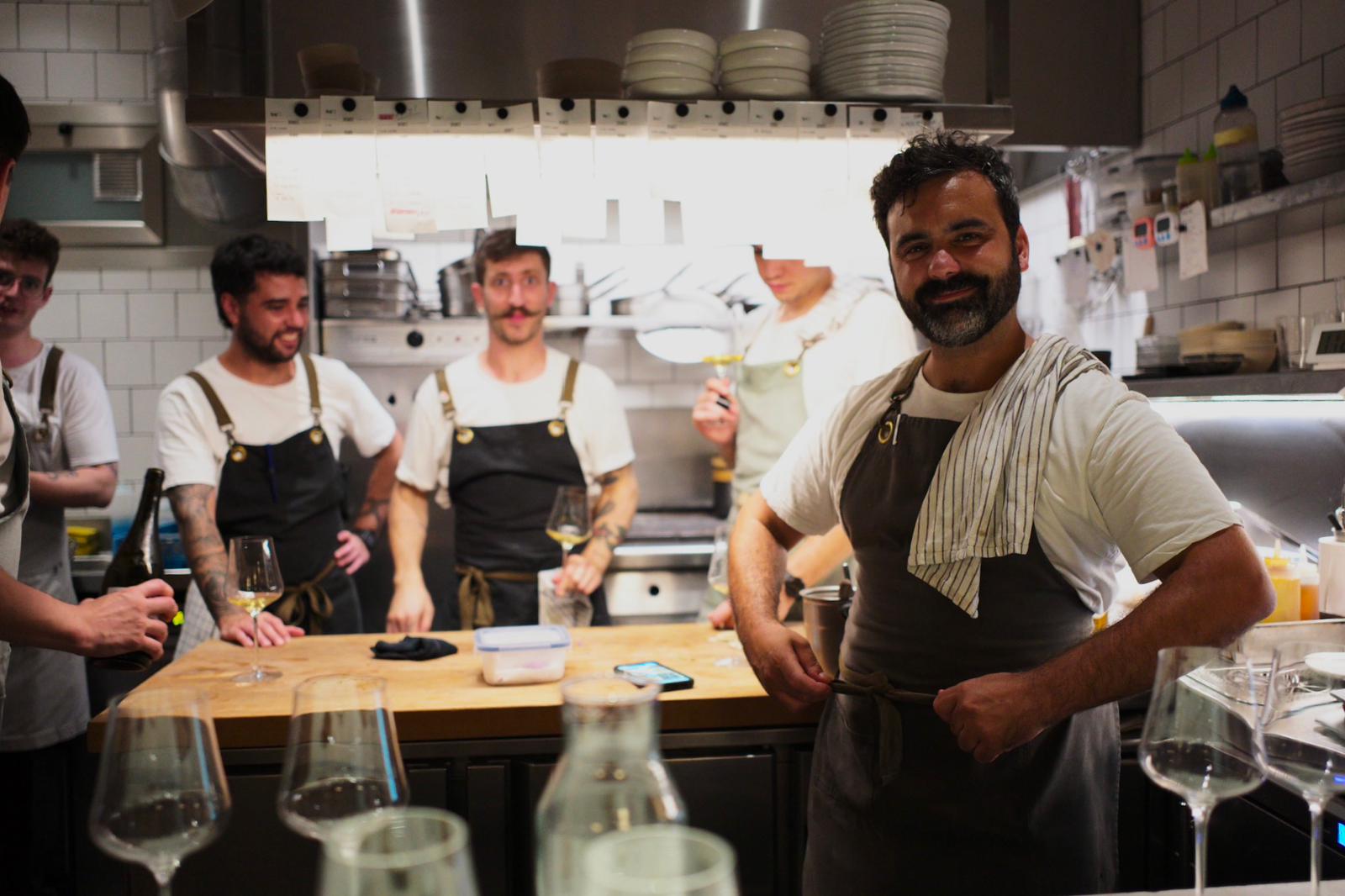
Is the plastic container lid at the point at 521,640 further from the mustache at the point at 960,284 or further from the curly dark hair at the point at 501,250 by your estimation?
the curly dark hair at the point at 501,250

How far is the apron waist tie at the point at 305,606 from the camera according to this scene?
3.36 metres

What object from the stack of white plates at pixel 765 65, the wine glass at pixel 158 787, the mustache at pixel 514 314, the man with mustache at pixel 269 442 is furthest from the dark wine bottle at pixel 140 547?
the wine glass at pixel 158 787

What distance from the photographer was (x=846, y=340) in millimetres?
3172

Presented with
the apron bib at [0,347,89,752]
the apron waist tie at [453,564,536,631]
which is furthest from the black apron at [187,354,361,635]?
the apron bib at [0,347,89,752]

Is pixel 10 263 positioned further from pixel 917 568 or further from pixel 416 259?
pixel 917 568

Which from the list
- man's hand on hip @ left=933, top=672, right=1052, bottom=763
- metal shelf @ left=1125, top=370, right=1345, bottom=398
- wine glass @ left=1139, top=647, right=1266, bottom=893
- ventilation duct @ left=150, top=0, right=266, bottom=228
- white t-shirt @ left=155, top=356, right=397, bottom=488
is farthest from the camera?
ventilation duct @ left=150, top=0, right=266, bottom=228

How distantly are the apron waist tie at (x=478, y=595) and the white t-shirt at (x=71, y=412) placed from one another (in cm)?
128

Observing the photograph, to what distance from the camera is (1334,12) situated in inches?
114

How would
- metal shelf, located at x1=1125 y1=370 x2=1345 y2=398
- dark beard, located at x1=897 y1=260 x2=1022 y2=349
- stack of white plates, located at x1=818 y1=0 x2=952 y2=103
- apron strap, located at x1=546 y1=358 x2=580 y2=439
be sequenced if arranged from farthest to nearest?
apron strap, located at x1=546 y1=358 x2=580 y2=439
stack of white plates, located at x1=818 y1=0 x2=952 y2=103
metal shelf, located at x1=1125 y1=370 x2=1345 y2=398
dark beard, located at x1=897 y1=260 x2=1022 y2=349

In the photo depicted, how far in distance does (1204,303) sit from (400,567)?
8.60 ft

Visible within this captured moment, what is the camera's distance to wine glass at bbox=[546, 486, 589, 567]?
2707 mm

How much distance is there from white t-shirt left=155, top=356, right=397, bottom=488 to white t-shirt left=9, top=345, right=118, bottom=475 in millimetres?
326

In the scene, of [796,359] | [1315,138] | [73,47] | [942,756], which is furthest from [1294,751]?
[73,47]

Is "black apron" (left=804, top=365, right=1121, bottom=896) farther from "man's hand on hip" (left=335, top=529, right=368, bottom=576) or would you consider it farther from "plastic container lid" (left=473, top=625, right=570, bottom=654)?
"man's hand on hip" (left=335, top=529, right=368, bottom=576)
